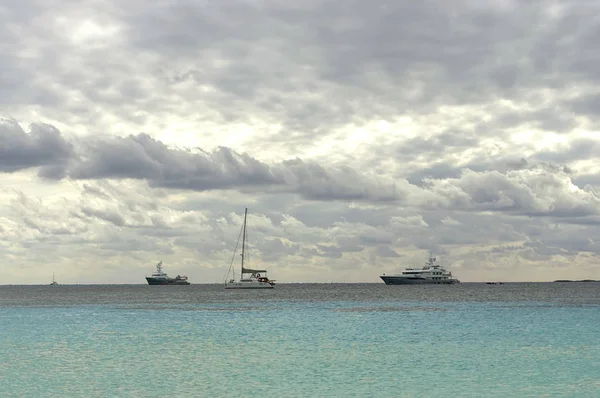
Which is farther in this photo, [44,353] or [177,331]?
[177,331]

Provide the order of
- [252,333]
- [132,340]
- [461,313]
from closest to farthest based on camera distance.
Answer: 1. [132,340]
2. [252,333]
3. [461,313]

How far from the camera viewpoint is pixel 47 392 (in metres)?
37.5

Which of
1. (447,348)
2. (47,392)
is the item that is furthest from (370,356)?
(47,392)

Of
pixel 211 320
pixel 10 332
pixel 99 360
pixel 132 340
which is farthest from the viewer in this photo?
pixel 211 320

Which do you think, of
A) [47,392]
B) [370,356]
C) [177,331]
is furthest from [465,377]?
[177,331]

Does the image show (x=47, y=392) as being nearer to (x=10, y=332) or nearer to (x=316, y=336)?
(x=316, y=336)

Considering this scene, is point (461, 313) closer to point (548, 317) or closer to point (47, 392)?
point (548, 317)

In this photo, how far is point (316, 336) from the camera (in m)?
65.6

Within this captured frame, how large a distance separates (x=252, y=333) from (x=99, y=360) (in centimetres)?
2243

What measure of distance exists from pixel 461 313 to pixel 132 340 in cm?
5477

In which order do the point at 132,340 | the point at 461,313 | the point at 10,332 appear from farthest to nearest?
the point at 461,313
the point at 10,332
the point at 132,340

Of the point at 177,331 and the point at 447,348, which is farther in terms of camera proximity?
the point at 177,331

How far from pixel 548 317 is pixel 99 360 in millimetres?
64513

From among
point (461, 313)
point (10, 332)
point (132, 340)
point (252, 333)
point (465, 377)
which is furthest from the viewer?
point (461, 313)
